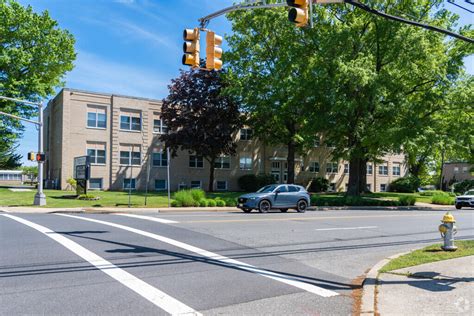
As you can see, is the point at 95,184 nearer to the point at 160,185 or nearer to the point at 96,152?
the point at 96,152

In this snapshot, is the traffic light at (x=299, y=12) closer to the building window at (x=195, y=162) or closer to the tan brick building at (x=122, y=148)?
the tan brick building at (x=122, y=148)

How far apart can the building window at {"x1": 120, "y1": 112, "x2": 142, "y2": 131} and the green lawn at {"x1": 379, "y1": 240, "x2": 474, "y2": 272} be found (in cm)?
3742

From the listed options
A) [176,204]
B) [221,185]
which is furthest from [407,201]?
[221,185]

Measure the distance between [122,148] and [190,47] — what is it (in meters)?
33.9

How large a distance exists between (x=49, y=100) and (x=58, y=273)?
44.5 meters

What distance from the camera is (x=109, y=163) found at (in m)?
42.5

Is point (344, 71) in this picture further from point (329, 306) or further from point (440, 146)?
point (329, 306)

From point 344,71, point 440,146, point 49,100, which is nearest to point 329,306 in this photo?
Answer: point 344,71

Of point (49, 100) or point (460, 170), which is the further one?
point (460, 170)

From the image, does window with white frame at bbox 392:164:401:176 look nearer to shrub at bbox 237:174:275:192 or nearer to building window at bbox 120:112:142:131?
shrub at bbox 237:174:275:192

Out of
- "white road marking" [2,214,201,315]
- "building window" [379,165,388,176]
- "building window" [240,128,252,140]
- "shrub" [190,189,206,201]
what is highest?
"building window" [240,128,252,140]

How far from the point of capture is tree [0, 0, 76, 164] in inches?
1521

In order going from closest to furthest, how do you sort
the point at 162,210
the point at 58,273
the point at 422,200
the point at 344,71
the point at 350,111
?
the point at 58,273 → the point at 162,210 → the point at 344,71 → the point at 350,111 → the point at 422,200

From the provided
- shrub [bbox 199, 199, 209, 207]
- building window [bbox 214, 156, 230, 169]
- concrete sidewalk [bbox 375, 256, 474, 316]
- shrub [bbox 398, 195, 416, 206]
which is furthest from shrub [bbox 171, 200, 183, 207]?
building window [bbox 214, 156, 230, 169]
